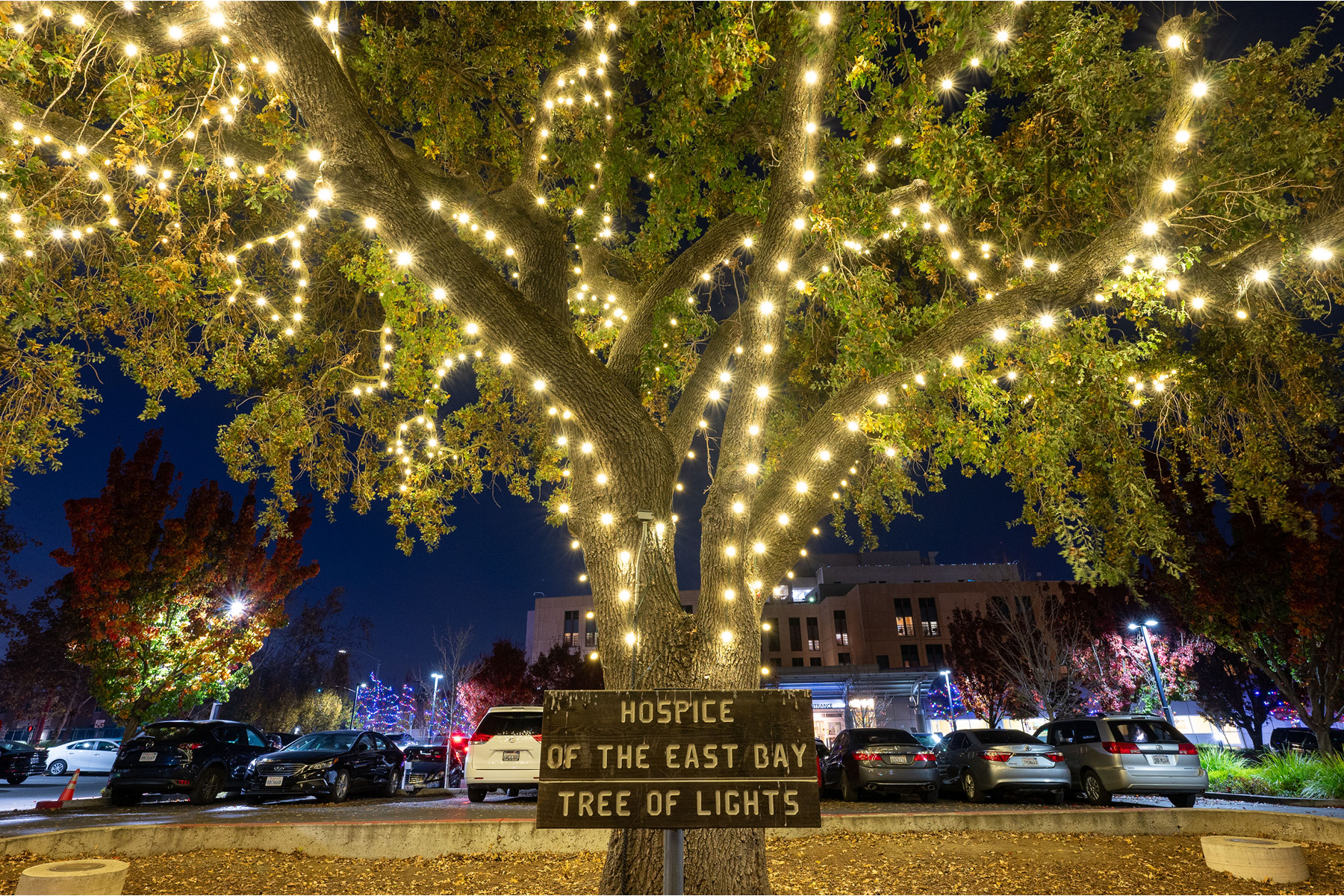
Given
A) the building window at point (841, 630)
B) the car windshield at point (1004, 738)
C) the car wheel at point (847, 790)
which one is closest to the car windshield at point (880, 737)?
the car wheel at point (847, 790)

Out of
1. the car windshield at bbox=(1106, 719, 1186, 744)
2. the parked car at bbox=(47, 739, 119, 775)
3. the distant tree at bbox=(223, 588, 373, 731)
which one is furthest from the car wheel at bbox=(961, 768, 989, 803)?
the distant tree at bbox=(223, 588, 373, 731)

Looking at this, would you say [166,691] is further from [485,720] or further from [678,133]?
[678,133]

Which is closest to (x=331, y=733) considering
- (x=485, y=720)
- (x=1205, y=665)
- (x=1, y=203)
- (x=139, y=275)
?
(x=485, y=720)

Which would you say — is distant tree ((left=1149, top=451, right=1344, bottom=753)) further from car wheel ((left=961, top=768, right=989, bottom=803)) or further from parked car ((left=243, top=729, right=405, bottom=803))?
parked car ((left=243, top=729, right=405, bottom=803))

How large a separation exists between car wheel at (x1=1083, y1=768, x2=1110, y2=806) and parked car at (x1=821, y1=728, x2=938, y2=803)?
7.49ft

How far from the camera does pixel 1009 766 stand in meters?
10.4

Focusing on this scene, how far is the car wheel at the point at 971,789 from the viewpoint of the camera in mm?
10777

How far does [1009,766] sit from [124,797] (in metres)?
14.4

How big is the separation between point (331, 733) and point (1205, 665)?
27991 millimetres

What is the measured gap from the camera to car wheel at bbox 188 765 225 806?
10250 mm

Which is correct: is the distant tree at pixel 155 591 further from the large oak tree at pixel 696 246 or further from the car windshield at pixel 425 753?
the large oak tree at pixel 696 246

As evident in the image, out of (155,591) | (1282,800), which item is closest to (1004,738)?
(1282,800)

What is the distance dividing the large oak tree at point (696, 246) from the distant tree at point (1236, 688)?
13.6 metres

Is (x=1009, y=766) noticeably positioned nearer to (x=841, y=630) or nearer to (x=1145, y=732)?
(x=1145, y=732)
